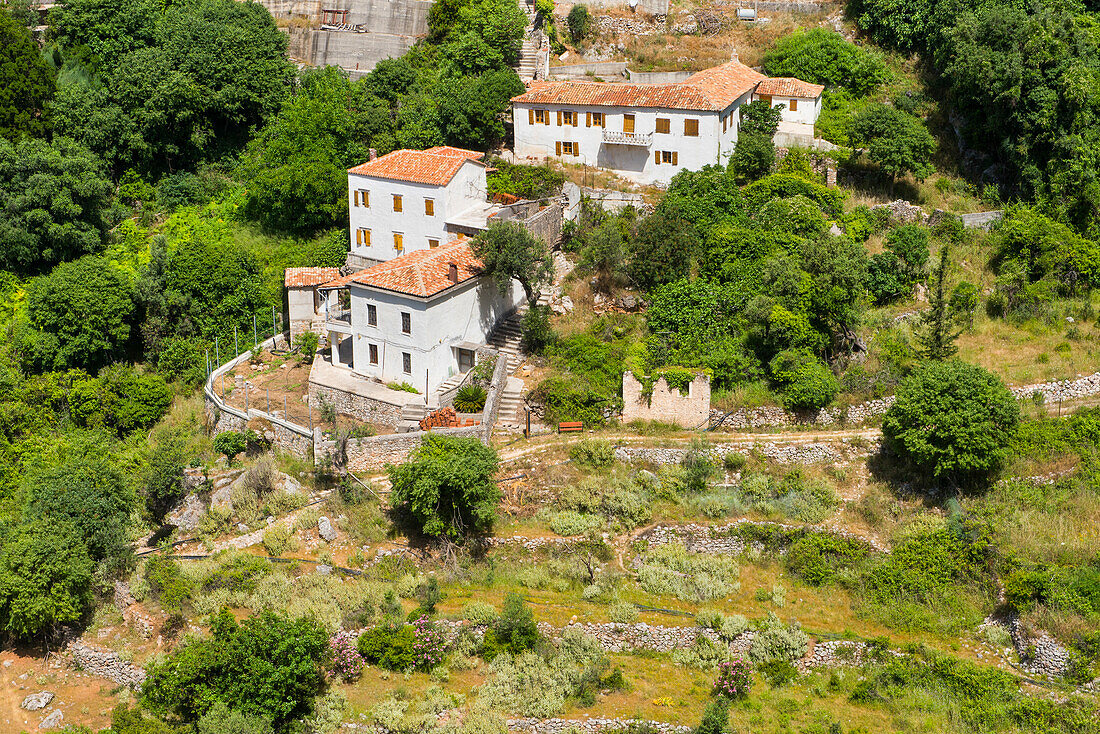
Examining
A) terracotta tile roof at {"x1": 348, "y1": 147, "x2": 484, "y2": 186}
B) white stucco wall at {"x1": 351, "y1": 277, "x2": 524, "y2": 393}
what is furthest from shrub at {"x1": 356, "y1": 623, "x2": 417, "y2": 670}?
terracotta tile roof at {"x1": 348, "y1": 147, "x2": 484, "y2": 186}

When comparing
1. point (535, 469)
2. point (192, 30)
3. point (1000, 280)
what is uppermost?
point (192, 30)

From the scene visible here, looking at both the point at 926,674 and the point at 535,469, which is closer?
the point at 926,674

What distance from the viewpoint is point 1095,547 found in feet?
97.6

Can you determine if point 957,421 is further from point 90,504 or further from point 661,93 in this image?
point 90,504

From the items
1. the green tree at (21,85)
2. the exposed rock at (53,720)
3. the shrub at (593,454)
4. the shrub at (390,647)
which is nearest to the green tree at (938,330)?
the shrub at (593,454)

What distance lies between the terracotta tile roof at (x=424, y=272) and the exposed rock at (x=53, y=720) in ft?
57.1

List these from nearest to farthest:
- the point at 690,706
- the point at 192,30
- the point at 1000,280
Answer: the point at 690,706 < the point at 1000,280 < the point at 192,30

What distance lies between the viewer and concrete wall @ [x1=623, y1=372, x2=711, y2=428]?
120 ft

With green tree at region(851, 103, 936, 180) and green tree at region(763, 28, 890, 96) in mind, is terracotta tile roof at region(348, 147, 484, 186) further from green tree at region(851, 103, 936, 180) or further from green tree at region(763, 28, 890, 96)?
green tree at region(763, 28, 890, 96)

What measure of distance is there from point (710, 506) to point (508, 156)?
25.4m

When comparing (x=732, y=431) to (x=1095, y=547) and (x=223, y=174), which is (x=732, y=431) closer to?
(x=1095, y=547)

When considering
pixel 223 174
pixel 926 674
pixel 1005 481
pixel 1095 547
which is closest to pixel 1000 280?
pixel 1005 481

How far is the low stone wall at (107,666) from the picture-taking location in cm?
2922

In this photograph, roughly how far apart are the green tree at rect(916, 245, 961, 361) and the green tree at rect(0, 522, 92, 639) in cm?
2848
